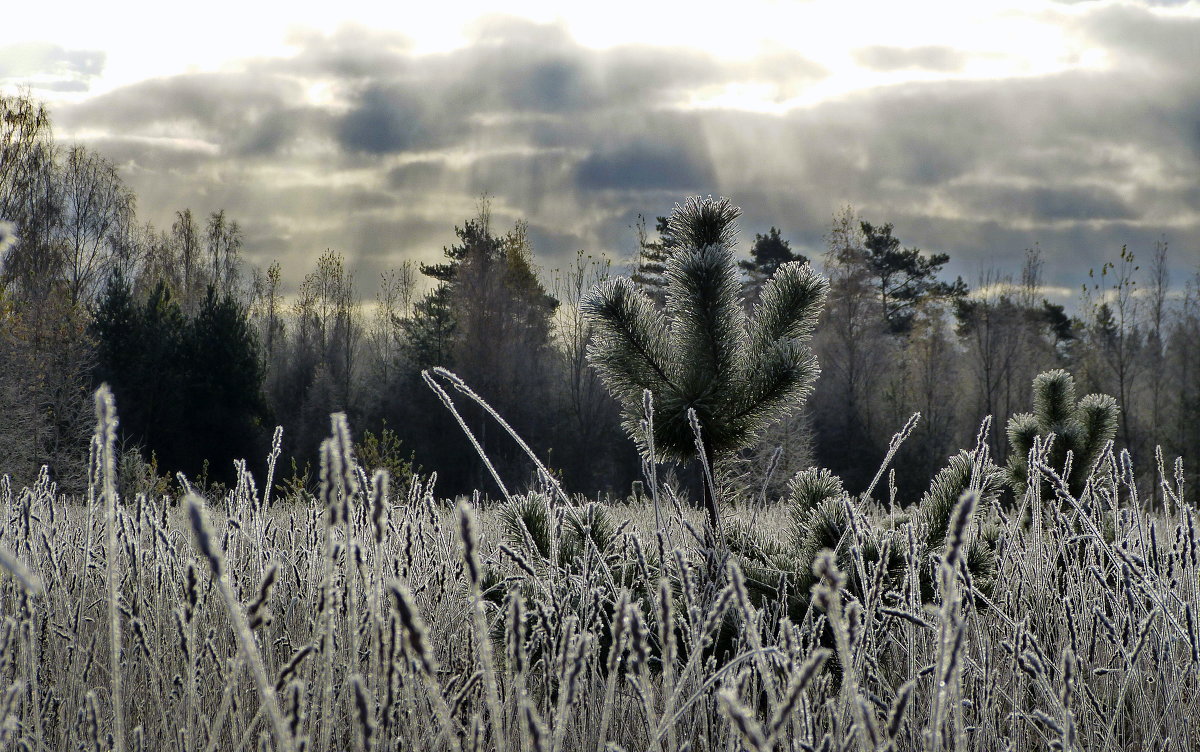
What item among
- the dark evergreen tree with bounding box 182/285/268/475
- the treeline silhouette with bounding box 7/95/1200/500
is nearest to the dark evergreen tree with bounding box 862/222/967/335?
the treeline silhouette with bounding box 7/95/1200/500

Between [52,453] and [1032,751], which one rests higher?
[1032,751]

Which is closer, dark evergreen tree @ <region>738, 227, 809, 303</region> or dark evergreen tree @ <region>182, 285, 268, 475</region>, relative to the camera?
dark evergreen tree @ <region>182, 285, 268, 475</region>

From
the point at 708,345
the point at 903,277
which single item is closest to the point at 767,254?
the point at 903,277

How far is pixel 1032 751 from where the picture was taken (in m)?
2.83

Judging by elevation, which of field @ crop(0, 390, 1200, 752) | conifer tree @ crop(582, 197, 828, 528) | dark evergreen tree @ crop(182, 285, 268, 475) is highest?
conifer tree @ crop(582, 197, 828, 528)

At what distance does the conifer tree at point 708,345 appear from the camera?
136 inches

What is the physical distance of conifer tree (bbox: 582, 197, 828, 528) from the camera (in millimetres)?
3463

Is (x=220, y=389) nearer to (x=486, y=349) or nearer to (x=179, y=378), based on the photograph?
(x=179, y=378)

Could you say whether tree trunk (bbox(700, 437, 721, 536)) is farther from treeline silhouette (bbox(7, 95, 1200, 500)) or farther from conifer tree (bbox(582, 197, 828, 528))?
treeline silhouette (bbox(7, 95, 1200, 500))

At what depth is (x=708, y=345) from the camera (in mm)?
3518

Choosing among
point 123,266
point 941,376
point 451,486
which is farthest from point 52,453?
point 941,376

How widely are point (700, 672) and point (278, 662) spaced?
1785 mm

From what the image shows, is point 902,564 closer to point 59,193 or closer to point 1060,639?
A: point 1060,639

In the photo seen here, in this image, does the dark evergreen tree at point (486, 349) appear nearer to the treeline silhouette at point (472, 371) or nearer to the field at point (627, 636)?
the treeline silhouette at point (472, 371)
